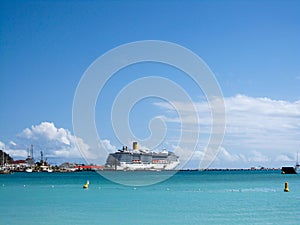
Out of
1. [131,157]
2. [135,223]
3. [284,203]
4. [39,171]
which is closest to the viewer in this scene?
[135,223]

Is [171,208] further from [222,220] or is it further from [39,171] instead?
[39,171]

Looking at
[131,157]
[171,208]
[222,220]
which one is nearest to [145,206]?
[171,208]

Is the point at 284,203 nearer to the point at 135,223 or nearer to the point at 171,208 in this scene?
the point at 171,208

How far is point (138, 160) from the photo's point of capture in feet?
521

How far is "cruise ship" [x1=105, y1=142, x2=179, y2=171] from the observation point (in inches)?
6240

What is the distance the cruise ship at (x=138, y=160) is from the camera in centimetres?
15850

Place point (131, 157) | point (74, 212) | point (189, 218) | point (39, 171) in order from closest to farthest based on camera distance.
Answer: point (189, 218) < point (74, 212) < point (131, 157) < point (39, 171)

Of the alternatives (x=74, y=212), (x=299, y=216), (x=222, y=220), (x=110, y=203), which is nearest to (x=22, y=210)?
(x=74, y=212)

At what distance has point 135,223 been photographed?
29.2m

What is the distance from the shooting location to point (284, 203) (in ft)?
134

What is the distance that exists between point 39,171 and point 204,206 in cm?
14962

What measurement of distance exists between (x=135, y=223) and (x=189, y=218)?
149 inches

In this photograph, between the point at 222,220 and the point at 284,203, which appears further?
the point at 284,203

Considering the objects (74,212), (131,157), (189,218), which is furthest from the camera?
(131,157)
